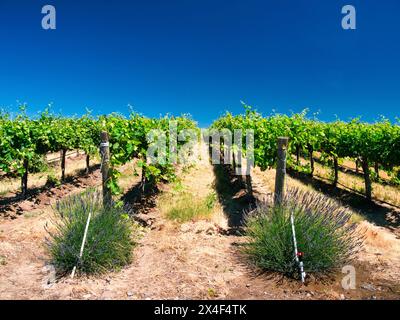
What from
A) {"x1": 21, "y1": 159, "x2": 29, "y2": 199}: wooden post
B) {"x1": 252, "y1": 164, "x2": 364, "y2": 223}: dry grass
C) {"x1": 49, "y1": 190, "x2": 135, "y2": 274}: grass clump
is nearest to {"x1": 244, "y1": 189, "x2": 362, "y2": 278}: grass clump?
{"x1": 49, "y1": 190, "x2": 135, "y2": 274}: grass clump

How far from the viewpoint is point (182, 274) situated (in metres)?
5.38

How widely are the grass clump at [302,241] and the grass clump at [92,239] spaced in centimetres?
226

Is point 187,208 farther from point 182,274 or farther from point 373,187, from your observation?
point 373,187

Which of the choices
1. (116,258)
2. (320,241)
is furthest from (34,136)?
(320,241)

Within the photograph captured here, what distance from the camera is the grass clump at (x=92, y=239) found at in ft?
17.6

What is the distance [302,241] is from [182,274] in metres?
1.99

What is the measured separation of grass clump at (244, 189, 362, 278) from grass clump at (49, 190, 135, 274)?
226 centimetres

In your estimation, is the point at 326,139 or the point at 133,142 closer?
the point at 133,142

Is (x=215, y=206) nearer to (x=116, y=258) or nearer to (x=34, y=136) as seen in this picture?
(x=116, y=258)

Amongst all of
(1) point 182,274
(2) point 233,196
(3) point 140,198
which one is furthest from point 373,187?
(1) point 182,274

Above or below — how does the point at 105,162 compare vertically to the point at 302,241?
above

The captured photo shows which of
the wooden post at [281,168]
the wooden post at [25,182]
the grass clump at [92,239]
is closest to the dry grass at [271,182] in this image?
the wooden post at [281,168]

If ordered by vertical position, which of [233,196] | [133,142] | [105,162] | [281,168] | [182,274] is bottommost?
[182,274]
